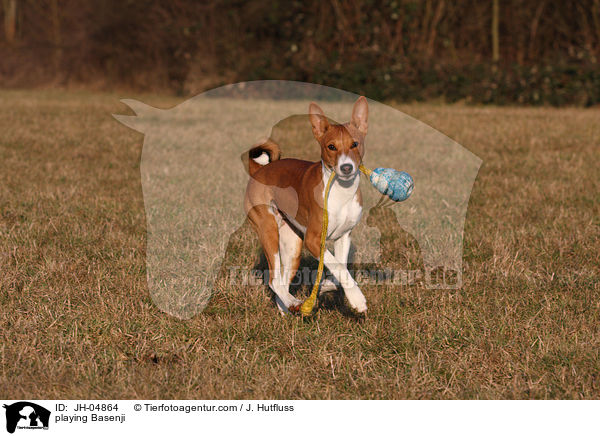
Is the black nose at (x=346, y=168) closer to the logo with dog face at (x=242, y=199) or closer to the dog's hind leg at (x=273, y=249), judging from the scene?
the logo with dog face at (x=242, y=199)

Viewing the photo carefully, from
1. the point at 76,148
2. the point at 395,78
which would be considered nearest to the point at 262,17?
the point at 395,78

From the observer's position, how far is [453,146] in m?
11.6

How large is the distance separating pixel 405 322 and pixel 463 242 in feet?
6.85

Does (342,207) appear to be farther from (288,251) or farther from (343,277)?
(288,251)

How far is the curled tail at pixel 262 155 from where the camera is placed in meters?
4.79

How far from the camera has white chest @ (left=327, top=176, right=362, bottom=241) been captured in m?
3.93

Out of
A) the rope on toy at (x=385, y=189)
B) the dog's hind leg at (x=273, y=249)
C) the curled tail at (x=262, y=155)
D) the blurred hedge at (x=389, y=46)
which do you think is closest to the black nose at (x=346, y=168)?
the rope on toy at (x=385, y=189)

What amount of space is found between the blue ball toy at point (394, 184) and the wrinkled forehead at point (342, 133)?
28cm

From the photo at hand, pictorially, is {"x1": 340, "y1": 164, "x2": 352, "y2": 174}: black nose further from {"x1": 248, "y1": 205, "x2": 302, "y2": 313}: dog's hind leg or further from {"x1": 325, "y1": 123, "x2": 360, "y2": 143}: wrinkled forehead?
{"x1": 248, "y1": 205, "x2": 302, "y2": 313}: dog's hind leg

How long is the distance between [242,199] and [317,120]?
4013 mm

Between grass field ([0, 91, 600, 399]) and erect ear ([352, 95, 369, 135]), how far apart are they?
1302 millimetres
